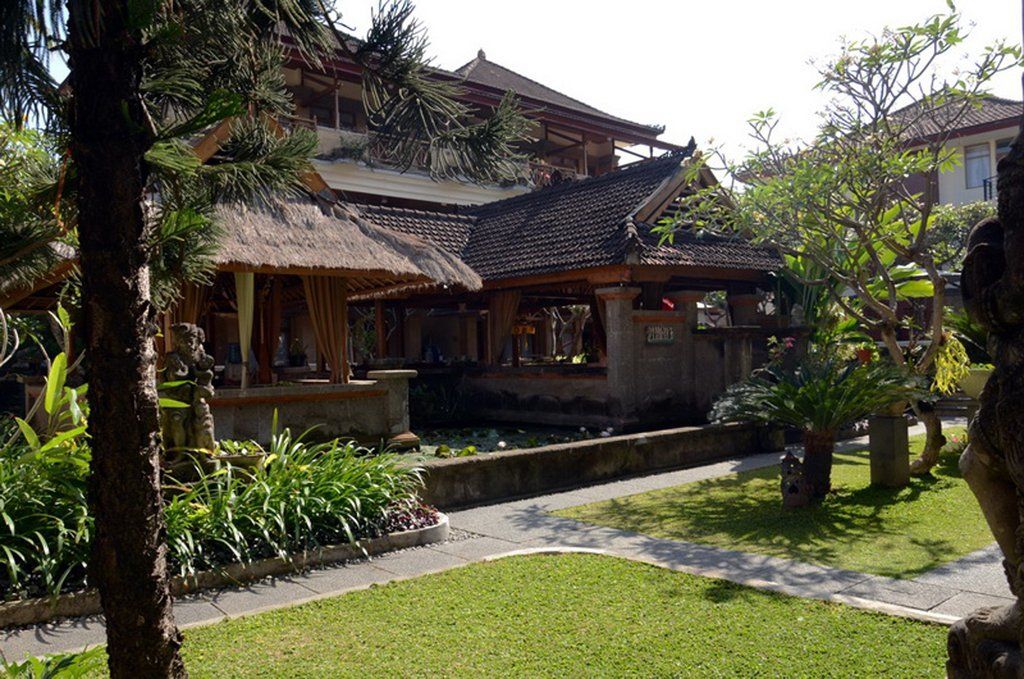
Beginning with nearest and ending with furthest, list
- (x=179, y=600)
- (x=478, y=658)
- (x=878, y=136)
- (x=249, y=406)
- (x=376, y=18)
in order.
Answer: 1. (x=376, y=18)
2. (x=478, y=658)
3. (x=179, y=600)
4. (x=878, y=136)
5. (x=249, y=406)

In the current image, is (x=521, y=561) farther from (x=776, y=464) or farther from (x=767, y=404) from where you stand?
(x=776, y=464)

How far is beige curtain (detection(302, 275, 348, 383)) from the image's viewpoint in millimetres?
11693

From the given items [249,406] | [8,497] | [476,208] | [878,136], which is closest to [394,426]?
[249,406]

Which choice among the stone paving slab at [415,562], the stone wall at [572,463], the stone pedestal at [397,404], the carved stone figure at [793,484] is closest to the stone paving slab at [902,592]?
the carved stone figure at [793,484]

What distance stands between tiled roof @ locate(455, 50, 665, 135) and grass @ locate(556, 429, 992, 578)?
22227 millimetres

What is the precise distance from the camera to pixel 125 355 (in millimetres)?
2871

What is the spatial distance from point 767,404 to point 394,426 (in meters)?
5.36

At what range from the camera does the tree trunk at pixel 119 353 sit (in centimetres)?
286

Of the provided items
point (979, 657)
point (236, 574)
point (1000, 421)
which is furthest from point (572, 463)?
point (1000, 421)

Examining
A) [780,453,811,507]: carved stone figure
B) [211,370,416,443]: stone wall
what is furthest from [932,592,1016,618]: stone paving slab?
[211,370,416,443]: stone wall

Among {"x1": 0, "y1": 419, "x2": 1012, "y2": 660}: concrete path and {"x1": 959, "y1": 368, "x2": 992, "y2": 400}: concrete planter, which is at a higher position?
{"x1": 959, "y1": 368, "x2": 992, "y2": 400}: concrete planter

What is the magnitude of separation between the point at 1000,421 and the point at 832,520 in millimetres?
5713

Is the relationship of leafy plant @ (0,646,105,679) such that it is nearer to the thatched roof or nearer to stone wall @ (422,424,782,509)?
stone wall @ (422,424,782,509)

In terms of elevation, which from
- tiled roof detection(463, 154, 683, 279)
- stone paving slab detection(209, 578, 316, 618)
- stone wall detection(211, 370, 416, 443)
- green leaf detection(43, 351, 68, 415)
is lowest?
stone paving slab detection(209, 578, 316, 618)
